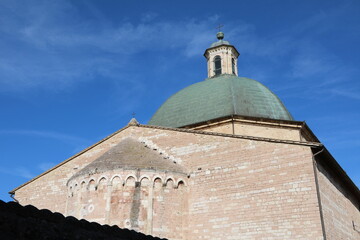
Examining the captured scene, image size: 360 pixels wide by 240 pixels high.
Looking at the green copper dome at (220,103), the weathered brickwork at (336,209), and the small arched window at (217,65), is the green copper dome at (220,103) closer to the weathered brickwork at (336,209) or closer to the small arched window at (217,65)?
the small arched window at (217,65)

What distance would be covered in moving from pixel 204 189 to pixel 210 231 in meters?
1.30

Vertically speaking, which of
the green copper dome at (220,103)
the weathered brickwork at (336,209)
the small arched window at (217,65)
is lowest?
the weathered brickwork at (336,209)

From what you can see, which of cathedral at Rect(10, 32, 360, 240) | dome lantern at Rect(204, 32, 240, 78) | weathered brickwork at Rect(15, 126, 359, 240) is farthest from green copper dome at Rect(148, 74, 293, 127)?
weathered brickwork at Rect(15, 126, 359, 240)

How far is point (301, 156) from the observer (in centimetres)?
1098

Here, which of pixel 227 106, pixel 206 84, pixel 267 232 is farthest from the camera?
pixel 206 84

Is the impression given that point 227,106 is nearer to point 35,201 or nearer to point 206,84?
point 206,84

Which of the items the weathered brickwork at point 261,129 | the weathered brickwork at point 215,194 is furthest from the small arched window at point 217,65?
the weathered brickwork at point 215,194

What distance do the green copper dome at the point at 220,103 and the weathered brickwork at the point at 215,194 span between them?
4.67 m

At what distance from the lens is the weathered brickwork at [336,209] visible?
1108 cm

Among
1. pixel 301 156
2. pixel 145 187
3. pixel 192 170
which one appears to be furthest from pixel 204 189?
pixel 301 156

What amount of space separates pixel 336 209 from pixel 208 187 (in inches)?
163

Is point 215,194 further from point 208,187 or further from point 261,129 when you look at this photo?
point 261,129

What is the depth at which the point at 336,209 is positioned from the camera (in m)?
12.4

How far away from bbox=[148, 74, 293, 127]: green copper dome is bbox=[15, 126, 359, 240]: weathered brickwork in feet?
15.3
